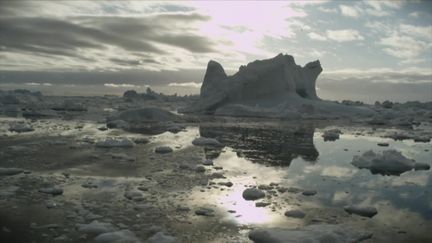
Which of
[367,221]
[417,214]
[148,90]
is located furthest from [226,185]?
[148,90]

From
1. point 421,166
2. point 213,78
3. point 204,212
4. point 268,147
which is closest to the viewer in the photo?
point 204,212

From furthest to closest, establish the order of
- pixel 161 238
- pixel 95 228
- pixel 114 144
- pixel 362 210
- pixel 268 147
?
1. pixel 268 147
2. pixel 114 144
3. pixel 362 210
4. pixel 95 228
5. pixel 161 238

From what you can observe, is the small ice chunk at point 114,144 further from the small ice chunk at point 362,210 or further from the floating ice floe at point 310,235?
the floating ice floe at point 310,235

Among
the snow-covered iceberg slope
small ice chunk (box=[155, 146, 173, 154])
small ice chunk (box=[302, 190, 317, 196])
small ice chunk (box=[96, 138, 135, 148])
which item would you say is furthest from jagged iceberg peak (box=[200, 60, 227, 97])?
small ice chunk (box=[302, 190, 317, 196])

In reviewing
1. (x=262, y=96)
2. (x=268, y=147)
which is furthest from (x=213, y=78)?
(x=268, y=147)

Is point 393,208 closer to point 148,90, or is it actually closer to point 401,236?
point 401,236

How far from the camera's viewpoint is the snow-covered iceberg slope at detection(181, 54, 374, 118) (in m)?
31.5

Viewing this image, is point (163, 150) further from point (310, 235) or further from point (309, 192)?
point (310, 235)

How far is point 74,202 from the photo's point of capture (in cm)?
641

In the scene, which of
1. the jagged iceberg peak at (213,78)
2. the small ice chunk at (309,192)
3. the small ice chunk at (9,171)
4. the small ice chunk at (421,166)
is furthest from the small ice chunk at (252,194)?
the jagged iceberg peak at (213,78)

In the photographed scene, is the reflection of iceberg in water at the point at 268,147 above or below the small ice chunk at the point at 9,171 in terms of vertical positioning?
above

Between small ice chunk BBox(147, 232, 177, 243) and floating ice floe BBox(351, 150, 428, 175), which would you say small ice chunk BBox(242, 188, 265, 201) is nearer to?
small ice chunk BBox(147, 232, 177, 243)

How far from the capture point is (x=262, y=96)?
33.8m

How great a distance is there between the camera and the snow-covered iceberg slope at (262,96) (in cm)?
3153
